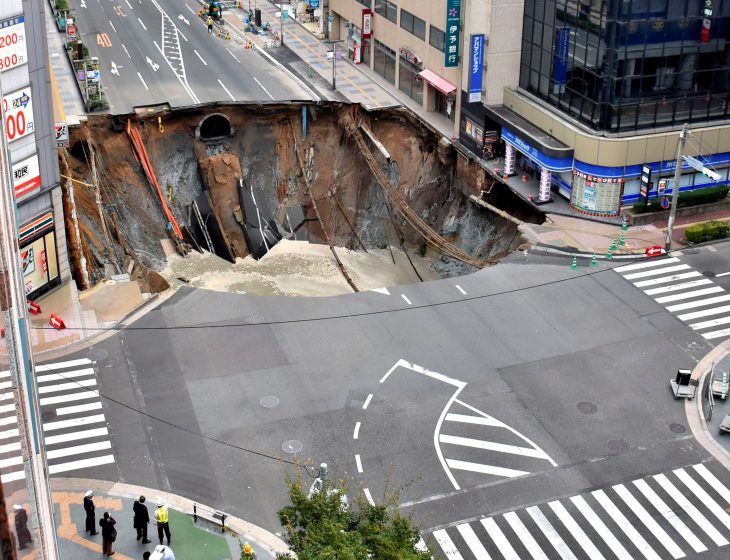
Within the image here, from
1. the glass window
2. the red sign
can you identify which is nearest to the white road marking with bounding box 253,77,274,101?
the glass window

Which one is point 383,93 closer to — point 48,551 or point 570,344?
point 570,344

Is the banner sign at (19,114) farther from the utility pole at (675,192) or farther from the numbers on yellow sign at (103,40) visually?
the numbers on yellow sign at (103,40)

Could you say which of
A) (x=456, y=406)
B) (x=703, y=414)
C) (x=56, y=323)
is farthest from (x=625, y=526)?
(x=56, y=323)

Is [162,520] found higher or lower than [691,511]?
higher

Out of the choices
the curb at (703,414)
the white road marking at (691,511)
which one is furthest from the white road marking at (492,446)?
the curb at (703,414)

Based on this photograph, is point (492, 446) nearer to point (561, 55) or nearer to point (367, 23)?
point (561, 55)

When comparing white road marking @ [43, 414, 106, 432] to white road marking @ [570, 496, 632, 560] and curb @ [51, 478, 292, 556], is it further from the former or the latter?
white road marking @ [570, 496, 632, 560]
